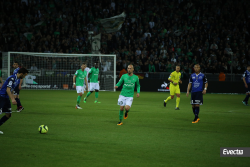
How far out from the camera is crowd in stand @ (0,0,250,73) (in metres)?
30.8

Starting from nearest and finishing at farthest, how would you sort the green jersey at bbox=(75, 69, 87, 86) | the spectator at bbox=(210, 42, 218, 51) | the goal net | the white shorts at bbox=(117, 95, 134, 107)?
the white shorts at bbox=(117, 95, 134, 107) → the green jersey at bbox=(75, 69, 87, 86) → the goal net → the spectator at bbox=(210, 42, 218, 51)

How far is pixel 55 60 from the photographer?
97.0 feet

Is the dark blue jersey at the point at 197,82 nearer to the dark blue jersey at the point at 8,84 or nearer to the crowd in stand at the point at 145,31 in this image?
the dark blue jersey at the point at 8,84

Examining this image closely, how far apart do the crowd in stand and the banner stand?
0.55 meters

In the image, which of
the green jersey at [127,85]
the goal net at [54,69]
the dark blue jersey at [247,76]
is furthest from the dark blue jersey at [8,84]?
the goal net at [54,69]

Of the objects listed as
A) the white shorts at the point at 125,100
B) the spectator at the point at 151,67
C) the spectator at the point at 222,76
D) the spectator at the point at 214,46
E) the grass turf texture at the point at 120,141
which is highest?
the spectator at the point at 214,46

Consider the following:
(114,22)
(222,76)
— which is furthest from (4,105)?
(114,22)

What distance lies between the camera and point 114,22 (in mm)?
33906

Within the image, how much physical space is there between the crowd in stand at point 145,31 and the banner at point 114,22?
1.81ft

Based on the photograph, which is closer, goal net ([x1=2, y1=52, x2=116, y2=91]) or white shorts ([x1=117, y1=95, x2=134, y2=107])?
white shorts ([x1=117, y1=95, x2=134, y2=107])

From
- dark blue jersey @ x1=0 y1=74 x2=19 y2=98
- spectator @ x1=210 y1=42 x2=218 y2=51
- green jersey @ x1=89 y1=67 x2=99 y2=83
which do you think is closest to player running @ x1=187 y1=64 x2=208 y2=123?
dark blue jersey @ x1=0 y1=74 x2=19 y2=98

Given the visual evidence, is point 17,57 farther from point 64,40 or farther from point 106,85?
point 106,85

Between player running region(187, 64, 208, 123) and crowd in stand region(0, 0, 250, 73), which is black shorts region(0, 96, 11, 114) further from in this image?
crowd in stand region(0, 0, 250, 73)

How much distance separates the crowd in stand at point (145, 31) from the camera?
1212 inches
